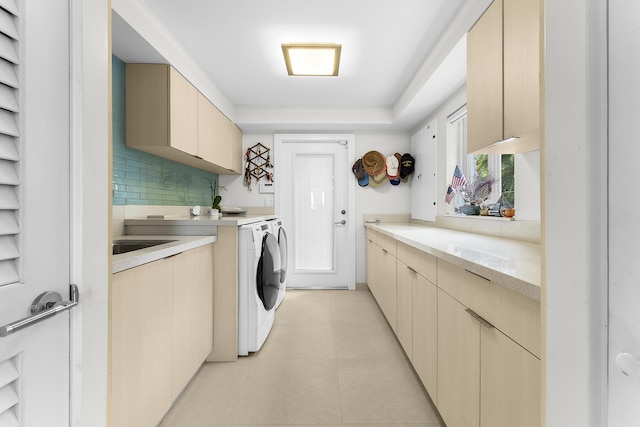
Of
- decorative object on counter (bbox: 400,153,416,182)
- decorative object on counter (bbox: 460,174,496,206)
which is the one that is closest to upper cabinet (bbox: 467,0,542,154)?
decorative object on counter (bbox: 460,174,496,206)

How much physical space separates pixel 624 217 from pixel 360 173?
339 centimetres

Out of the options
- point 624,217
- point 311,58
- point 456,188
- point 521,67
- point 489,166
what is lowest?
point 624,217

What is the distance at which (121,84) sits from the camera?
2.05m

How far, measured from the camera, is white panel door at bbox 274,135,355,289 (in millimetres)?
3865

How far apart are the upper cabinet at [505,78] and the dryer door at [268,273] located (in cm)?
158

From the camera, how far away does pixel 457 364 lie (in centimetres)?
119

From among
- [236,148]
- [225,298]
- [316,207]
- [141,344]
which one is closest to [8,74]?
[141,344]

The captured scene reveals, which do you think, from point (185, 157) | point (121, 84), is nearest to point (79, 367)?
point (121, 84)

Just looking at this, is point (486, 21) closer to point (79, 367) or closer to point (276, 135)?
point (79, 367)

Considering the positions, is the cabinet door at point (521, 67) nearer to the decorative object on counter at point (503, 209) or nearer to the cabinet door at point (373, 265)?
the decorative object on counter at point (503, 209)

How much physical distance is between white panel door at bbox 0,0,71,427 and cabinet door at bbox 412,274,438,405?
4.54ft

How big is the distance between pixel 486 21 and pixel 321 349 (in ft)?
7.43

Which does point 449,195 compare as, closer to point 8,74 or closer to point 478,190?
point 478,190

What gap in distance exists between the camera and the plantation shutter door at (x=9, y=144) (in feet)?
1.86
